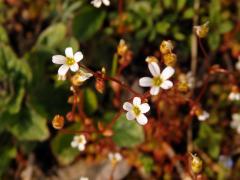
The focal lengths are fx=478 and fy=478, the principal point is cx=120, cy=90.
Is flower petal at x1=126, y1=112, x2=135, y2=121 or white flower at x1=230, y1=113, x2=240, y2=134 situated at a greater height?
flower petal at x1=126, y1=112, x2=135, y2=121

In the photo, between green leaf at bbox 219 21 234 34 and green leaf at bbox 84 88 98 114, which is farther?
green leaf at bbox 219 21 234 34

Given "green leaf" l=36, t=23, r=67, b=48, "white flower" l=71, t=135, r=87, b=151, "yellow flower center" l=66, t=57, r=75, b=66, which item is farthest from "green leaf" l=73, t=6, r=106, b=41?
"yellow flower center" l=66, t=57, r=75, b=66

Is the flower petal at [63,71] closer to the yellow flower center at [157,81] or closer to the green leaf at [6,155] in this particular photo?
the yellow flower center at [157,81]

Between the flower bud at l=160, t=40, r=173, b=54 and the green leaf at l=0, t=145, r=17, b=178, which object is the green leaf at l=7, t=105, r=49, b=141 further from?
the flower bud at l=160, t=40, r=173, b=54

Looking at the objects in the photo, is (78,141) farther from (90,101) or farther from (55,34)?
(55,34)

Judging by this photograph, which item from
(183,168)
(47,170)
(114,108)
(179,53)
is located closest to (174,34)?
(179,53)

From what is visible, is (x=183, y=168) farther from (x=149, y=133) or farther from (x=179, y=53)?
(x=179, y=53)

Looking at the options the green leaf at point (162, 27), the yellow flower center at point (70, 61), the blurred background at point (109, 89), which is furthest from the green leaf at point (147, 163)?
the yellow flower center at point (70, 61)
